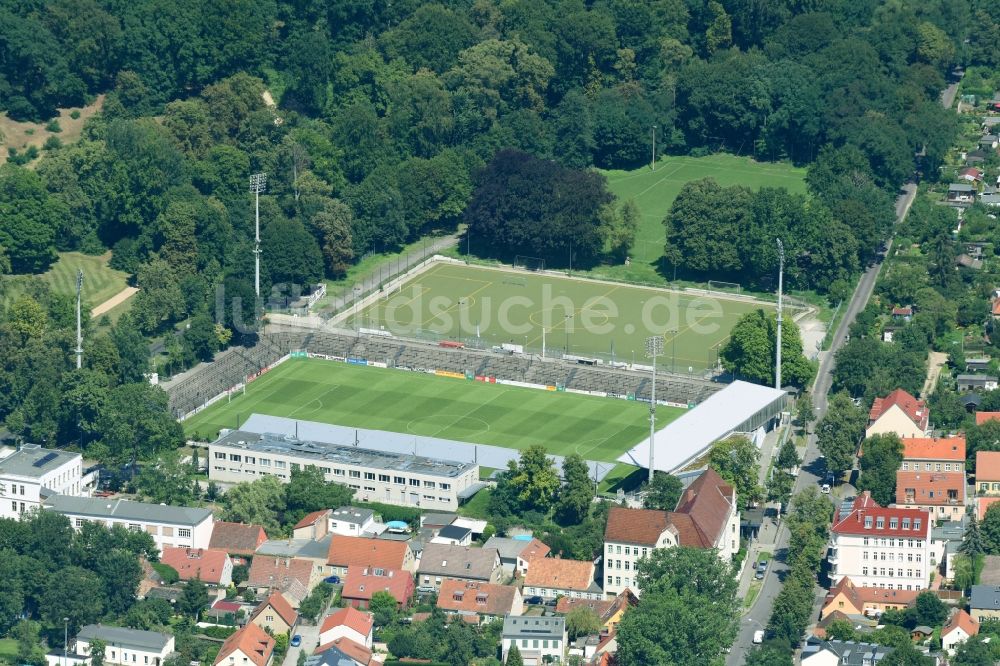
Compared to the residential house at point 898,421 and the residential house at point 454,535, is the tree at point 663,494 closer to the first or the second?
the residential house at point 454,535

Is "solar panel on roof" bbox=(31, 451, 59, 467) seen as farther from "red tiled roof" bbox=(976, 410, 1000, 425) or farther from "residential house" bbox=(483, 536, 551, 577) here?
"red tiled roof" bbox=(976, 410, 1000, 425)

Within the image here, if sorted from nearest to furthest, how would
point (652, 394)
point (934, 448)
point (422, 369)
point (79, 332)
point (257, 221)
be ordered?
1. point (934, 448)
2. point (652, 394)
3. point (79, 332)
4. point (422, 369)
5. point (257, 221)

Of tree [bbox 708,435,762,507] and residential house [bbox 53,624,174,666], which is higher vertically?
tree [bbox 708,435,762,507]

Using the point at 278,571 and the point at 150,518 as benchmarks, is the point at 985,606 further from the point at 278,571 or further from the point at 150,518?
Result: the point at 150,518

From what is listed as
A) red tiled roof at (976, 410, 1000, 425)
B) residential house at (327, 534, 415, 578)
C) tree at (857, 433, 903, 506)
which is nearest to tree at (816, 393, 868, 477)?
tree at (857, 433, 903, 506)

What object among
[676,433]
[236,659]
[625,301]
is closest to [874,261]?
[625,301]

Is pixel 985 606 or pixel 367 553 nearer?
pixel 985 606

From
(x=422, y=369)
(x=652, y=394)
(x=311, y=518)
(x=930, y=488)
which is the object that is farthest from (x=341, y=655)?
(x=422, y=369)
